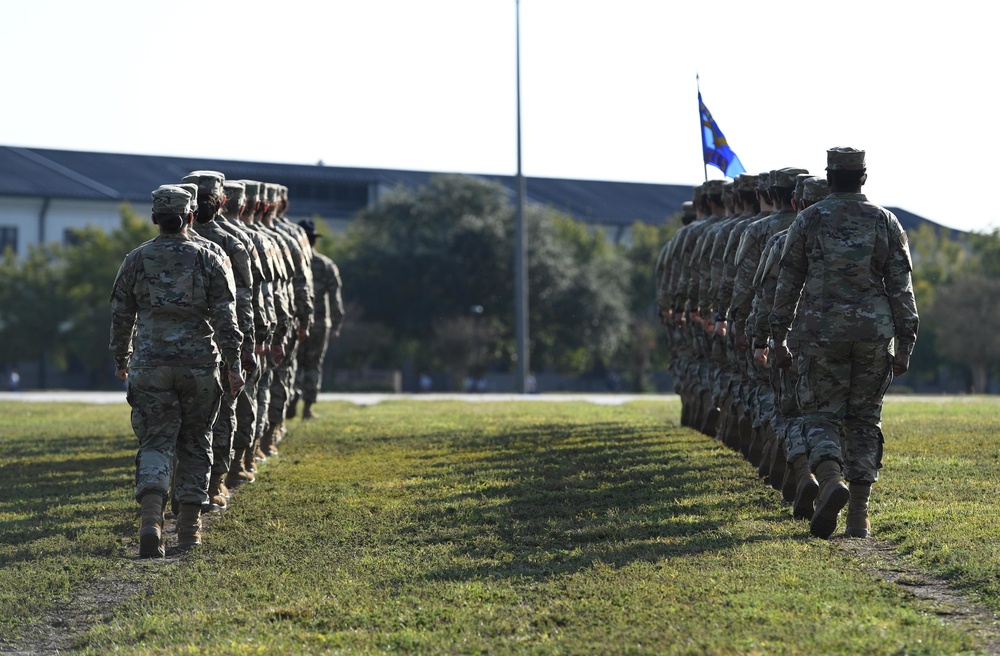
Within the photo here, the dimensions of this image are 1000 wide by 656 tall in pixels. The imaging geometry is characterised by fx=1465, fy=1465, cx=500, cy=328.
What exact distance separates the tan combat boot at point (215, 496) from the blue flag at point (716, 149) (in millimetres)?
9341

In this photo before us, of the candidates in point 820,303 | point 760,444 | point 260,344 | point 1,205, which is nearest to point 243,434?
point 260,344

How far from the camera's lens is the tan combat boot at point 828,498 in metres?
8.43

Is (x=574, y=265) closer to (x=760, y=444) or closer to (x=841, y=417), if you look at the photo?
(x=760, y=444)

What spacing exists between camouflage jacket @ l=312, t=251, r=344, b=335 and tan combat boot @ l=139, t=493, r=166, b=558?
370 inches

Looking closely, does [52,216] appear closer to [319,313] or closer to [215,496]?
[319,313]

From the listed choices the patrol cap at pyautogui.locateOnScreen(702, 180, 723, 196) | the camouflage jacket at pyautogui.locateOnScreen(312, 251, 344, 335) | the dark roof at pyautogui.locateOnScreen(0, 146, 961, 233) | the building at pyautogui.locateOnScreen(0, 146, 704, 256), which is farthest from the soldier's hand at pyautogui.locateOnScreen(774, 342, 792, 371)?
the dark roof at pyautogui.locateOnScreen(0, 146, 961, 233)

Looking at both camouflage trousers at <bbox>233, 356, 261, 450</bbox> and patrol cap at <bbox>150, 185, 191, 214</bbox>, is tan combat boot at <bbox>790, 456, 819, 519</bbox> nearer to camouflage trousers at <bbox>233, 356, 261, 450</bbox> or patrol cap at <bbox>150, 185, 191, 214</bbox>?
patrol cap at <bbox>150, 185, 191, 214</bbox>

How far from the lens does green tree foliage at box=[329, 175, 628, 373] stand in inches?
2148

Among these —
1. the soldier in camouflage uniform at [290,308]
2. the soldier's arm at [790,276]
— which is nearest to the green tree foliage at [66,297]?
the soldier in camouflage uniform at [290,308]

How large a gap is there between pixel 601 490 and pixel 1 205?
2401 inches

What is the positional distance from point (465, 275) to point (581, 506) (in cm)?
4472

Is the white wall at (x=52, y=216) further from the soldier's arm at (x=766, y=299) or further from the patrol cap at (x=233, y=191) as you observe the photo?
the soldier's arm at (x=766, y=299)

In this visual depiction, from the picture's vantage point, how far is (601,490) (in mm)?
11094

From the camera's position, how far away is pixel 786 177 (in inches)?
455
